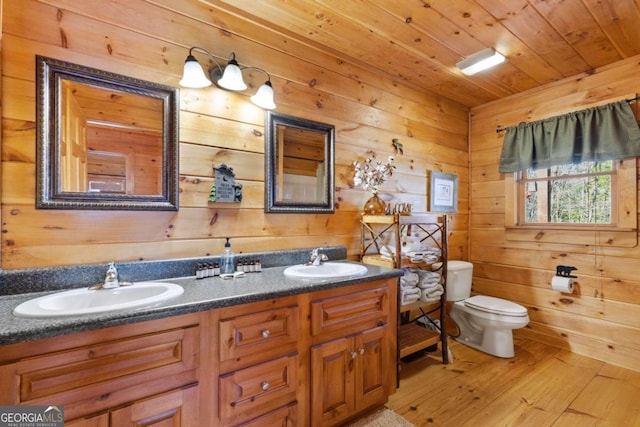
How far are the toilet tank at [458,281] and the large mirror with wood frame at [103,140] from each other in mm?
2282

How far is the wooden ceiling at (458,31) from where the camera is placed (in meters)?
1.70

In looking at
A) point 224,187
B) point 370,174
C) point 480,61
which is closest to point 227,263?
point 224,187

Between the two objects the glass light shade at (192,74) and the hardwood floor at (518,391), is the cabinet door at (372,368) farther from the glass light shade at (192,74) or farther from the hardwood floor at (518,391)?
the glass light shade at (192,74)

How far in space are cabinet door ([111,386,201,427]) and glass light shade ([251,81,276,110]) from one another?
150 centimetres

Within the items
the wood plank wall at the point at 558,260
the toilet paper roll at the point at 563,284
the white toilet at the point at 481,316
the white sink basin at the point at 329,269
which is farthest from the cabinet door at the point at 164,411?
the wood plank wall at the point at 558,260

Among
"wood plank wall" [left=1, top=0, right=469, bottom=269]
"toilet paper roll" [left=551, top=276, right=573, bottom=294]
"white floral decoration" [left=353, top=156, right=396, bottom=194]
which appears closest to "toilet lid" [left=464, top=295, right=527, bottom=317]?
"toilet paper roll" [left=551, top=276, right=573, bottom=294]

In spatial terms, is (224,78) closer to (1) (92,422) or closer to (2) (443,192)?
(1) (92,422)

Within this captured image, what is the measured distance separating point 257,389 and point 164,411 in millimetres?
354

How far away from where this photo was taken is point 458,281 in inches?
104

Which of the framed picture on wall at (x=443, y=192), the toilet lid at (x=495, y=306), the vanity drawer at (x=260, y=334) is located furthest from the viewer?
the framed picture on wall at (x=443, y=192)

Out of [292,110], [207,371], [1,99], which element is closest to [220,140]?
[292,110]

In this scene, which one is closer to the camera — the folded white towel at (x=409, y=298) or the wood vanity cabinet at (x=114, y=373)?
the wood vanity cabinet at (x=114, y=373)

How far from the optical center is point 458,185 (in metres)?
3.13

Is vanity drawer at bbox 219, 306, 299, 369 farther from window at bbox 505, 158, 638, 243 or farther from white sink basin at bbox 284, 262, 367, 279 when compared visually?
window at bbox 505, 158, 638, 243
